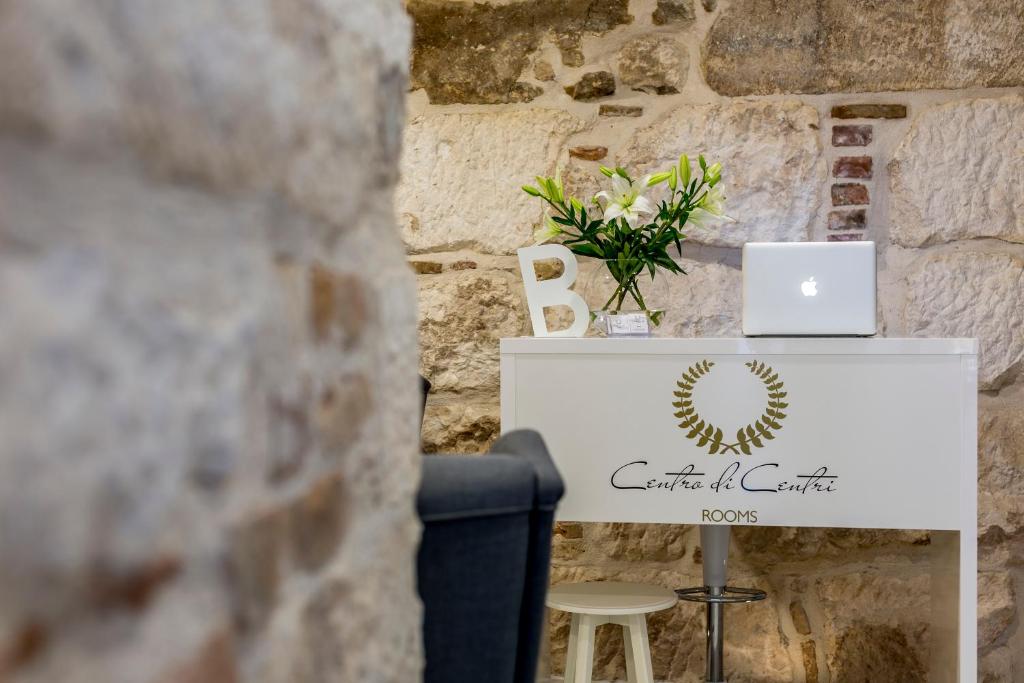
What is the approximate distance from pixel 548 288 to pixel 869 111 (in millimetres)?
886

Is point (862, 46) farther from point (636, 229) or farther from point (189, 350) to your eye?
point (189, 350)

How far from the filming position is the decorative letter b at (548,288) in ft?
6.54

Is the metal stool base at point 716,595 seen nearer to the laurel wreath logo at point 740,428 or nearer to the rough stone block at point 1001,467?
the laurel wreath logo at point 740,428

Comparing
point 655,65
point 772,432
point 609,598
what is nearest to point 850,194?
point 655,65

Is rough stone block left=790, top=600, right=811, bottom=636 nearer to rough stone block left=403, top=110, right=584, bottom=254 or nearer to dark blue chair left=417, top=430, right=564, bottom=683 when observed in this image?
rough stone block left=403, top=110, right=584, bottom=254

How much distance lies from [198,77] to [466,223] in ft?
6.26

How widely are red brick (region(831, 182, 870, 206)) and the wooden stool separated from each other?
38.9 inches

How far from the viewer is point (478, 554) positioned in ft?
2.55

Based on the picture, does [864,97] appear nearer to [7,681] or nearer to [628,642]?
[628,642]

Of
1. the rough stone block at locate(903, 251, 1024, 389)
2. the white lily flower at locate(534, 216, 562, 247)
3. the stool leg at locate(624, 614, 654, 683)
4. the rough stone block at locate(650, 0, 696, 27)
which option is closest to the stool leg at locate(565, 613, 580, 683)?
the stool leg at locate(624, 614, 654, 683)

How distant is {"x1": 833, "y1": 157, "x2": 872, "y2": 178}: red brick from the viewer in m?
2.22

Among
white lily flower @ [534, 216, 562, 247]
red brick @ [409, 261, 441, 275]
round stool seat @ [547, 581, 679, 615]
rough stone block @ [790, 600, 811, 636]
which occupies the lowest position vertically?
rough stone block @ [790, 600, 811, 636]

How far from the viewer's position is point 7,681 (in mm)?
331

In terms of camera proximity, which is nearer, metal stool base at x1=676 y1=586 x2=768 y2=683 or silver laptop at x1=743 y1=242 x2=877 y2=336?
silver laptop at x1=743 y1=242 x2=877 y2=336
